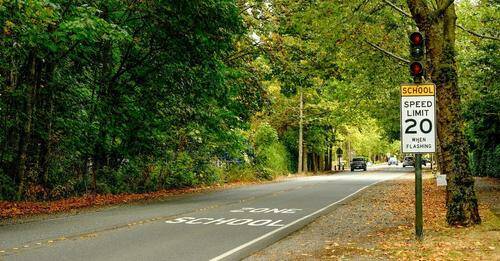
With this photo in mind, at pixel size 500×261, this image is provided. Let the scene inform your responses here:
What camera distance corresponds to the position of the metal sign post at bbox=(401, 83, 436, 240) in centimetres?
1004

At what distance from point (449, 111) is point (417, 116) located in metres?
2.02

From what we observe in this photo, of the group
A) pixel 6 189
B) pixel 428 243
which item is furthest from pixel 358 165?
pixel 428 243

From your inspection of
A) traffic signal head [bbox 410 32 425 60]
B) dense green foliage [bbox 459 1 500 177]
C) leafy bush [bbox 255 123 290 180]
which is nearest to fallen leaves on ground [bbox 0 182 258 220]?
traffic signal head [bbox 410 32 425 60]

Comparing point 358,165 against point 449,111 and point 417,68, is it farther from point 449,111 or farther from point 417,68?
point 417,68

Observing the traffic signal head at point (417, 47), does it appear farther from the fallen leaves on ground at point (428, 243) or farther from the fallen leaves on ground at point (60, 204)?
the fallen leaves on ground at point (60, 204)

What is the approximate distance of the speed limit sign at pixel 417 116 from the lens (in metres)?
10.0

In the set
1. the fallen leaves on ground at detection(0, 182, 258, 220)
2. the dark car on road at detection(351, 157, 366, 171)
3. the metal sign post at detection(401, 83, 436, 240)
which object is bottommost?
the fallen leaves on ground at detection(0, 182, 258, 220)

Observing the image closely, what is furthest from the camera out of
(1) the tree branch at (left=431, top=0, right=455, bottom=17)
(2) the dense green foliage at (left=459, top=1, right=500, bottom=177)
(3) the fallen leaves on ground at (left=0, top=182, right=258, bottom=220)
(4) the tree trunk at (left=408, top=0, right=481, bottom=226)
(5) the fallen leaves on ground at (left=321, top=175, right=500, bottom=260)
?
(2) the dense green foliage at (left=459, top=1, right=500, bottom=177)

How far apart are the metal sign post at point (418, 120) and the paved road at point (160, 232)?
10.8 ft

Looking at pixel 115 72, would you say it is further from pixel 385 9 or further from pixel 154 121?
pixel 385 9

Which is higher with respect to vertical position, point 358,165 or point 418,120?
point 418,120

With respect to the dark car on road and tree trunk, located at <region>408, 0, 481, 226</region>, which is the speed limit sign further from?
the dark car on road

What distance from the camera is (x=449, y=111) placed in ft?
38.3

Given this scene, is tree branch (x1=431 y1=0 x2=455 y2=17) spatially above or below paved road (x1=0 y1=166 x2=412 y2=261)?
above
